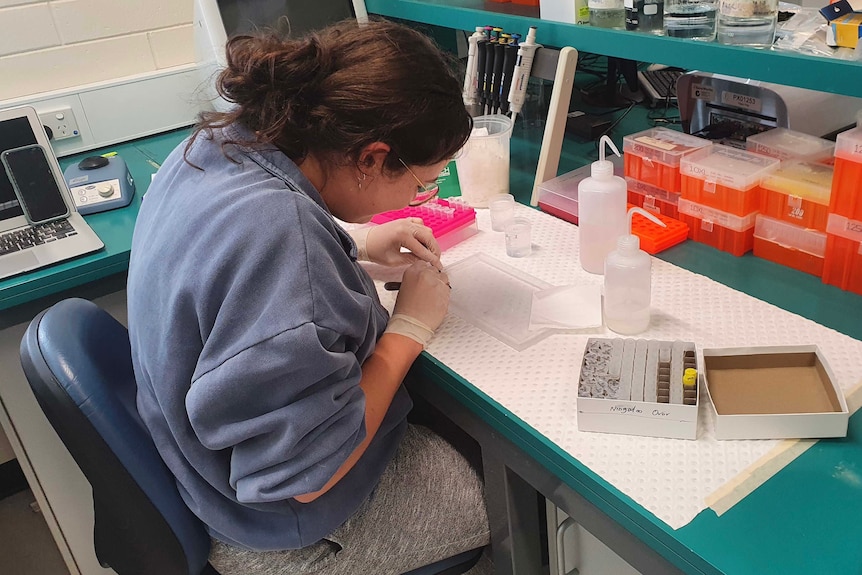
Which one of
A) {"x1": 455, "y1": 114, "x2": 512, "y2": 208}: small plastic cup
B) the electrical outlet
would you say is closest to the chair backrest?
{"x1": 455, "y1": 114, "x2": 512, "y2": 208}: small plastic cup

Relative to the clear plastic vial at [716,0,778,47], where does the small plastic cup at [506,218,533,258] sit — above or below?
below

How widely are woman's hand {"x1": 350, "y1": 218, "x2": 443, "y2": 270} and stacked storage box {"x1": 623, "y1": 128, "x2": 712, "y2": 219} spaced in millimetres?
417

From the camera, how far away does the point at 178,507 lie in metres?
0.94

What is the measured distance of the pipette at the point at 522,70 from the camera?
146cm

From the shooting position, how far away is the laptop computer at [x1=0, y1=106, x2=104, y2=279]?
4.78 ft

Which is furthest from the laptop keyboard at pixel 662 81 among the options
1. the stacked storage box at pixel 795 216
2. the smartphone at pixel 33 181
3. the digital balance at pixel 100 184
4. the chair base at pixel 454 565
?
the smartphone at pixel 33 181

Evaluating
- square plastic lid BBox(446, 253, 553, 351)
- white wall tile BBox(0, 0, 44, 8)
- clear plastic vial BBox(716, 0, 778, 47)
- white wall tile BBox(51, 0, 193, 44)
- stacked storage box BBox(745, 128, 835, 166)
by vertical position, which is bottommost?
square plastic lid BBox(446, 253, 553, 351)

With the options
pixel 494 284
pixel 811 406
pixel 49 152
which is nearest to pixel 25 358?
pixel 494 284

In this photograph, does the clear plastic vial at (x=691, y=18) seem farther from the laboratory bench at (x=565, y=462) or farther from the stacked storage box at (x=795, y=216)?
the laboratory bench at (x=565, y=462)

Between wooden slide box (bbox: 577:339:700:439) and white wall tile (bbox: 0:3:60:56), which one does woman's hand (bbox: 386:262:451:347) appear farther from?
white wall tile (bbox: 0:3:60:56)

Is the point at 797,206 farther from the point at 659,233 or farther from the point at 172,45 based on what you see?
the point at 172,45

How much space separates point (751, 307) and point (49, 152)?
1.46 meters

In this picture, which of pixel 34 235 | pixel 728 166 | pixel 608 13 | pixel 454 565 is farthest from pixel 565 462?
pixel 34 235

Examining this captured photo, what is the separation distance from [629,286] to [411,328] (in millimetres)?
330
